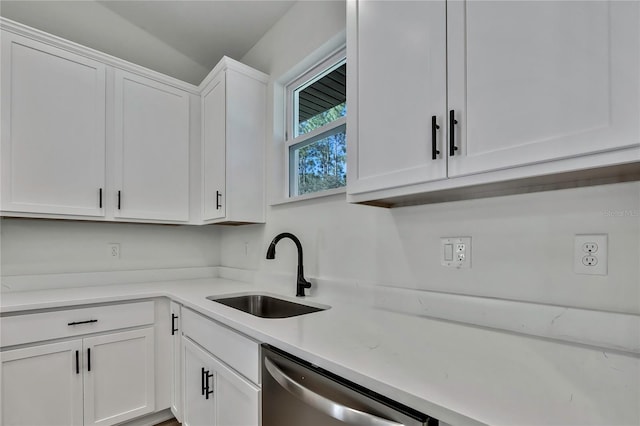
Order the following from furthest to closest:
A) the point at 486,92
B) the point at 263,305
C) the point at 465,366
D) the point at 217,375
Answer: the point at 263,305 → the point at 217,375 → the point at 486,92 → the point at 465,366

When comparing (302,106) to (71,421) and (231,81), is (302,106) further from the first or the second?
(71,421)

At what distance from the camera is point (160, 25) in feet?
8.05

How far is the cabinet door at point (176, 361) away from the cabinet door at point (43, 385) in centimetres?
46

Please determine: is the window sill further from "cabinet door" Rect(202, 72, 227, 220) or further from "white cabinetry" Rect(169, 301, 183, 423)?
"white cabinetry" Rect(169, 301, 183, 423)

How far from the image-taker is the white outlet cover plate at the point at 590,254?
0.90 meters

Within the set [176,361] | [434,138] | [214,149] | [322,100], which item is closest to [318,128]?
[322,100]

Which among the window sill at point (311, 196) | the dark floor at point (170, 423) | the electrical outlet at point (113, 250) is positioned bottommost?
the dark floor at point (170, 423)

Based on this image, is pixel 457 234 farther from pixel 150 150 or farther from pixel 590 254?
pixel 150 150

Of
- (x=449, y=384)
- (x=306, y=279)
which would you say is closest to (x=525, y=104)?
(x=449, y=384)

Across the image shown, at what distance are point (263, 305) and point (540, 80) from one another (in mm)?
1712

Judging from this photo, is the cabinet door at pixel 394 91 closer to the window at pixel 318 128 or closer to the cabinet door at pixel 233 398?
the window at pixel 318 128

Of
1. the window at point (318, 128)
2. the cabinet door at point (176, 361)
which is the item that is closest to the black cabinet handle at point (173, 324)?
the cabinet door at point (176, 361)

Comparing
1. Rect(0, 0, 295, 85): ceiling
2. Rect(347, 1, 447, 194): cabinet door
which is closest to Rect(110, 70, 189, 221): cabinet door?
Rect(0, 0, 295, 85): ceiling

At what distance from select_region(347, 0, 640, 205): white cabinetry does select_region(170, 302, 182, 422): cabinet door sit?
135 centimetres
